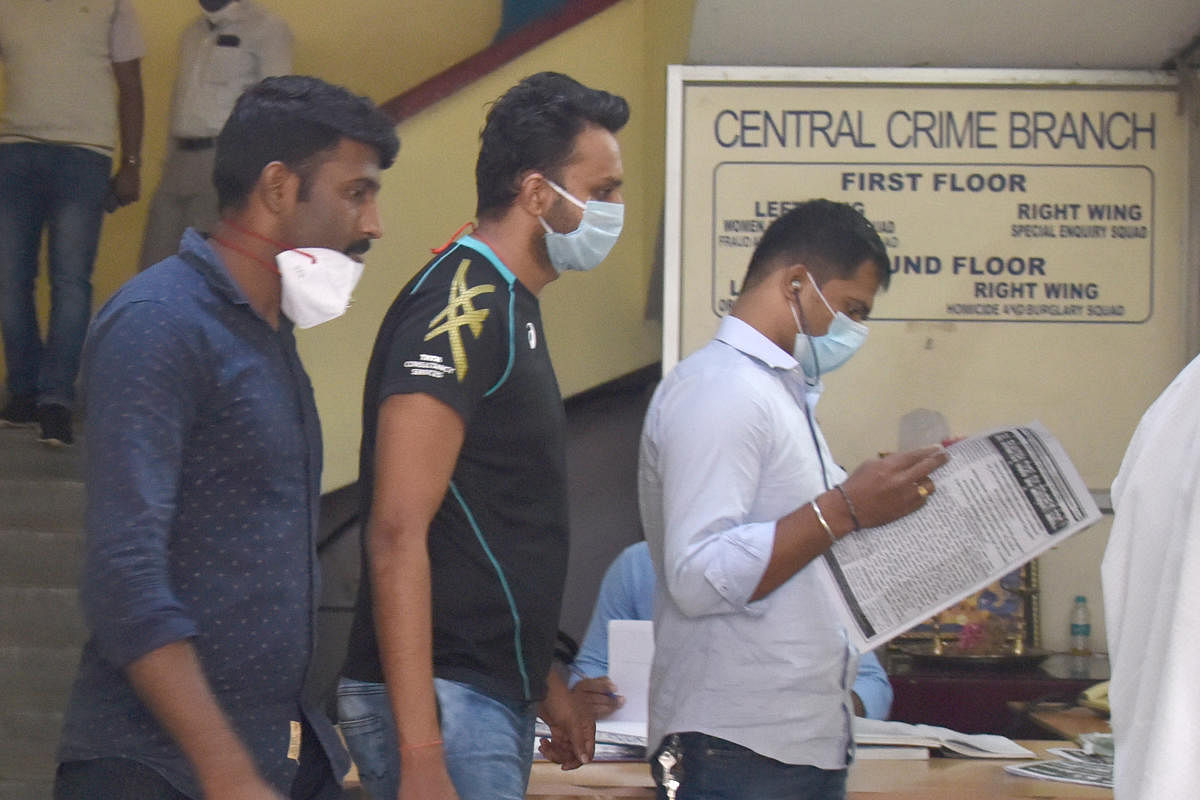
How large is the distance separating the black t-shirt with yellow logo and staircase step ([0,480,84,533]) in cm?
342

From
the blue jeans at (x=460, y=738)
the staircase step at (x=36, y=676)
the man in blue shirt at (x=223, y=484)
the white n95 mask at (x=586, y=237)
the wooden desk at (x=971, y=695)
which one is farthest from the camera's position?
the staircase step at (x=36, y=676)

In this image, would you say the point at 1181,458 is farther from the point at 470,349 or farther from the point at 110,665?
the point at 110,665

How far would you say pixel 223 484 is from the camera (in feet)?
5.14

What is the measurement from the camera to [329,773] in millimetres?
1808

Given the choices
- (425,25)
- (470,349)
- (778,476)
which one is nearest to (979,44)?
(778,476)

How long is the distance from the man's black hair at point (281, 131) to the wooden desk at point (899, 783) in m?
1.26

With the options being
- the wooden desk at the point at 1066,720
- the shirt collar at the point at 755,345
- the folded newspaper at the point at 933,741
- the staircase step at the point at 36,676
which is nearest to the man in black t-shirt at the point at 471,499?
the shirt collar at the point at 755,345

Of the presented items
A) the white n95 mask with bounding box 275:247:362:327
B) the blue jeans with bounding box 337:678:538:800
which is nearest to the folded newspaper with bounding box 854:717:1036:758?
the blue jeans with bounding box 337:678:538:800

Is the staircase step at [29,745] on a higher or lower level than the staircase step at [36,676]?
lower

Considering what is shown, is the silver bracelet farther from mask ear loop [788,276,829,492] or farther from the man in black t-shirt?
the man in black t-shirt

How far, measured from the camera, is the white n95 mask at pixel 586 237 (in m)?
1.98

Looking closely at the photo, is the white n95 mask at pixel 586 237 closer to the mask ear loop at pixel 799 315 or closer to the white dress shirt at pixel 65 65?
the mask ear loop at pixel 799 315

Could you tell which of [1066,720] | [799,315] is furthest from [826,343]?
[1066,720]

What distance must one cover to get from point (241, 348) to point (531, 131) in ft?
1.86
